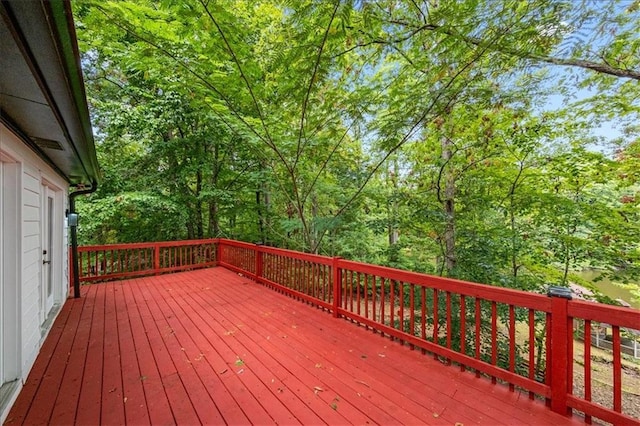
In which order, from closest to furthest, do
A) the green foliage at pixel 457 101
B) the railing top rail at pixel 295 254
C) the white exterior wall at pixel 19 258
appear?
1. the white exterior wall at pixel 19 258
2. the green foliage at pixel 457 101
3. the railing top rail at pixel 295 254

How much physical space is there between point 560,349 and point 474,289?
0.61m

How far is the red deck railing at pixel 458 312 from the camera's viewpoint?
5.75 feet

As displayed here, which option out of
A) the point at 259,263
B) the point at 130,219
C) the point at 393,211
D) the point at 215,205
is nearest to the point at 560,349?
the point at 393,211

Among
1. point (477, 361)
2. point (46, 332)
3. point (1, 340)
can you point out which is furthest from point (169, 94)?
point (477, 361)

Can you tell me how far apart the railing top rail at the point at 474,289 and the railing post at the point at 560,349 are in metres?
0.06

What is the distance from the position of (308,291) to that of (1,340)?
3.10 m

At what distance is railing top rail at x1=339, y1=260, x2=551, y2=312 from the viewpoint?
192cm

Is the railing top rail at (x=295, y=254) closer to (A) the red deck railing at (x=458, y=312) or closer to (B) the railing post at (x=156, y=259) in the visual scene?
(A) the red deck railing at (x=458, y=312)

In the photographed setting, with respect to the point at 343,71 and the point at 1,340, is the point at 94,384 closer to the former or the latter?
the point at 1,340

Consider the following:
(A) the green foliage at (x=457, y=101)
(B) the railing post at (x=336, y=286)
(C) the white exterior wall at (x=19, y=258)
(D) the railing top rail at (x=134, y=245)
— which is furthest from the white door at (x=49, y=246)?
(B) the railing post at (x=336, y=286)

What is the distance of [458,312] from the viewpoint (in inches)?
151

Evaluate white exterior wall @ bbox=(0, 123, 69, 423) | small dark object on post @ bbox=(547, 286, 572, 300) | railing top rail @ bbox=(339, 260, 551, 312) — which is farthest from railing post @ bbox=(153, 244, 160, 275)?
small dark object on post @ bbox=(547, 286, 572, 300)

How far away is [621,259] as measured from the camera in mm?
3438

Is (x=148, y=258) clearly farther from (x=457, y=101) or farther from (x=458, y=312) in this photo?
(x=457, y=101)
